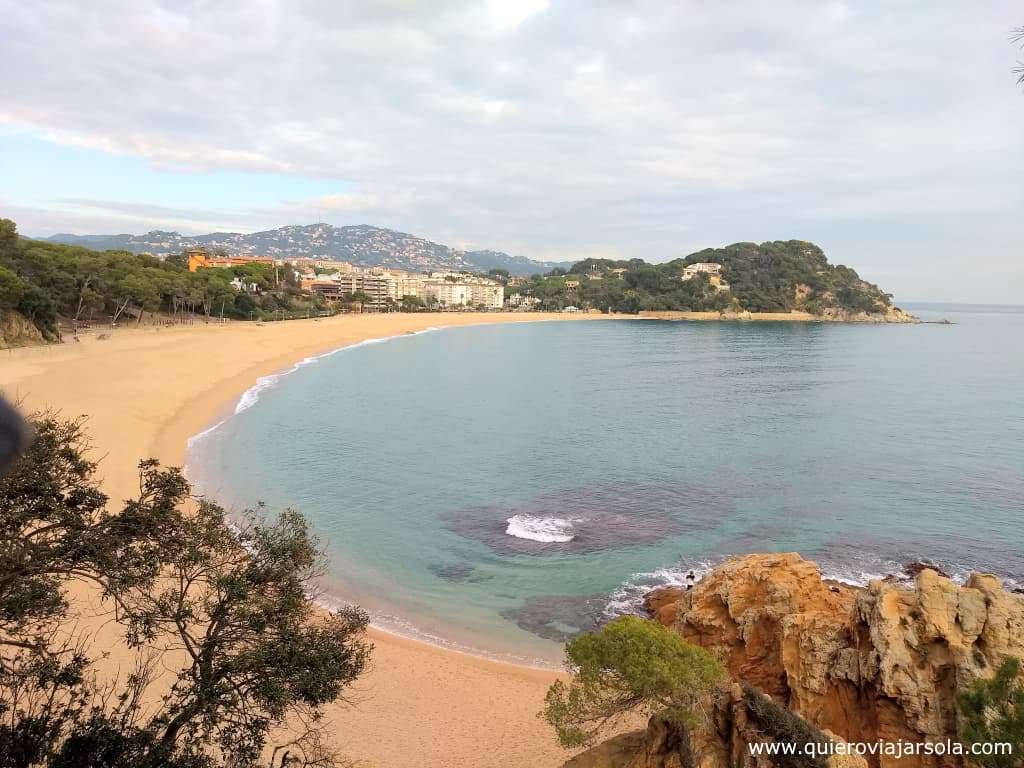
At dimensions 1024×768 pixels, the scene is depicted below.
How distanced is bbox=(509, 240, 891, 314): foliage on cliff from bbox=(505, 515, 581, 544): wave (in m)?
154

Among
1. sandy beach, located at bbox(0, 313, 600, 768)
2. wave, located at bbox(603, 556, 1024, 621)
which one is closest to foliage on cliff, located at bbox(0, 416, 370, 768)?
sandy beach, located at bbox(0, 313, 600, 768)

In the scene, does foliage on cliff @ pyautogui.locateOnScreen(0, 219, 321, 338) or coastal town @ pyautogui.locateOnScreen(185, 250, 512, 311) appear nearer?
foliage on cliff @ pyautogui.locateOnScreen(0, 219, 321, 338)

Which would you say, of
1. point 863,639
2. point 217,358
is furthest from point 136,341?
point 863,639

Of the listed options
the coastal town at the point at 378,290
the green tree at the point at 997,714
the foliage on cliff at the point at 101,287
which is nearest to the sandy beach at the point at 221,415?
the foliage on cliff at the point at 101,287

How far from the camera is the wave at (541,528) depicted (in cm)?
2091

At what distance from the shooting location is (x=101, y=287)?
65125 millimetres

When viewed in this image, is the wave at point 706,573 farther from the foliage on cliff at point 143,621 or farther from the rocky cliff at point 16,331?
the rocky cliff at point 16,331

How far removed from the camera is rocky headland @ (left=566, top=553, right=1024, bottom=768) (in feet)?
26.5

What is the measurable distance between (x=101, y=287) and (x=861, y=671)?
73977 millimetres

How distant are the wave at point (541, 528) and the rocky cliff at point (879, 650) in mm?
9455

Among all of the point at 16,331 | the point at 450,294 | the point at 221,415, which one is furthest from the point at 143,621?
the point at 450,294

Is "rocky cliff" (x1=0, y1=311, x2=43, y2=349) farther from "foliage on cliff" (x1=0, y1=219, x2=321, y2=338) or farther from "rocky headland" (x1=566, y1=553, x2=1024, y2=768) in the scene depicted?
"rocky headland" (x1=566, y1=553, x2=1024, y2=768)

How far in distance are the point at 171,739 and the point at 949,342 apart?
4851 inches

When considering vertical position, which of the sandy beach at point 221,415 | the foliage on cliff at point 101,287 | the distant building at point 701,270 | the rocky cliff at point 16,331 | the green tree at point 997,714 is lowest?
the sandy beach at point 221,415
